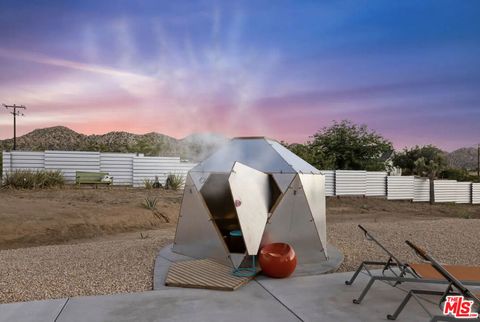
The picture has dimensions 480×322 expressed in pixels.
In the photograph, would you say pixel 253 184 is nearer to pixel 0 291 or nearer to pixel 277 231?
pixel 277 231

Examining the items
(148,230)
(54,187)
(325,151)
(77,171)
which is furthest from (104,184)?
(325,151)

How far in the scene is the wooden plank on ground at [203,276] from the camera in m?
5.06

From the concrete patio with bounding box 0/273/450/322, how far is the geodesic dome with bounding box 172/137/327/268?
45.7 inches

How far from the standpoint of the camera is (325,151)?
31.7 metres

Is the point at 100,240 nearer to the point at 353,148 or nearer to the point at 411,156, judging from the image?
the point at 353,148

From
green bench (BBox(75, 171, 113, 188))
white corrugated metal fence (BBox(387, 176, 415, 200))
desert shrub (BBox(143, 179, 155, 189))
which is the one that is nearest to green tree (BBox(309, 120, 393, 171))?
white corrugated metal fence (BBox(387, 176, 415, 200))

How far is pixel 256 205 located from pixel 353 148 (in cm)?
2590

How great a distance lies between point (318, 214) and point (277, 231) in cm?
90

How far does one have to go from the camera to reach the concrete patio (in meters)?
4.07

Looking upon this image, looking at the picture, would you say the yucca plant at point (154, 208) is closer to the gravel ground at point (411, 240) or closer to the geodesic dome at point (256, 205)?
the gravel ground at point (411, 240)

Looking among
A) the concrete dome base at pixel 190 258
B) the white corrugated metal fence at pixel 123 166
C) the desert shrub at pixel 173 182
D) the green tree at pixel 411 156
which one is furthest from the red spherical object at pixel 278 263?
the green tree at pixel 411 156

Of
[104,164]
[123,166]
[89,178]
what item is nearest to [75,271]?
[89,178]

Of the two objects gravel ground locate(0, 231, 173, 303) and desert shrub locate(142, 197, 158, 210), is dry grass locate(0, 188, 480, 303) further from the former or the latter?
desert shrub locate(142, 197, 158, 210)

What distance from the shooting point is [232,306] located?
439 cm
